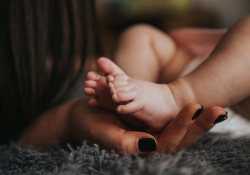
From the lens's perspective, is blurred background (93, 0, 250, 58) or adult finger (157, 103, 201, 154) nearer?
adult finger (157, 103, 201, 154)

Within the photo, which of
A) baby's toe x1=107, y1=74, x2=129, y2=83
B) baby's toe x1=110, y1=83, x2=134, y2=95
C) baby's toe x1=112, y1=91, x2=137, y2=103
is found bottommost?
baby's toe x1=112, y1=91, x2=137, y2=103

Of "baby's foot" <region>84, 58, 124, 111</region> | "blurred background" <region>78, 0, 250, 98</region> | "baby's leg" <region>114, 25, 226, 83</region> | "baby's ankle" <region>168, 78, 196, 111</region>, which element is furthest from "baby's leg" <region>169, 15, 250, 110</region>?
"blurred background" <region>78, 0, 250, 98</region>

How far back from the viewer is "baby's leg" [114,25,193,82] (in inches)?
27.5

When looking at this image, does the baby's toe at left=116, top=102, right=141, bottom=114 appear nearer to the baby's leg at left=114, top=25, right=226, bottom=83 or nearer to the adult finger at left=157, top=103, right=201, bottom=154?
the adult finger at left=157, top=103, right=201, bottom=154

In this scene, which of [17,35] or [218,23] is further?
[218,23]

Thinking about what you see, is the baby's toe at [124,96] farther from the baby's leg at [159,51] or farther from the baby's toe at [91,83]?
the baby's leg at [159,51]

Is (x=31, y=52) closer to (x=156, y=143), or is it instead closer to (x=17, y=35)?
(x=17, y=35)

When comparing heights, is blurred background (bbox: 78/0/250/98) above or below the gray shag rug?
above

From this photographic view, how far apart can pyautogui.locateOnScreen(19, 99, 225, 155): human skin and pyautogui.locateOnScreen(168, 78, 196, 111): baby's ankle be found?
0.18ft

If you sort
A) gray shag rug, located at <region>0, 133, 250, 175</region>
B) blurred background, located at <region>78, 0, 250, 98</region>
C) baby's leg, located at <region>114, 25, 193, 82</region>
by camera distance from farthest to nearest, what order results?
blurred background, located at <region>78, 0, 250, 98</region>
baby's leg, located at <region>114, 25, 193, 82</region>
gray shag rug, located at <region>0, 133, 250, 175</region>

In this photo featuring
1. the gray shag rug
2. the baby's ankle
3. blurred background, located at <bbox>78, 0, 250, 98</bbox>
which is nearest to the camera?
the gray shag rug

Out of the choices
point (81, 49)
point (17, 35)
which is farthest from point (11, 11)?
point (81, 49)

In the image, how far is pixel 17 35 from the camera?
653mm

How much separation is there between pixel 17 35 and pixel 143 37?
0.35m
